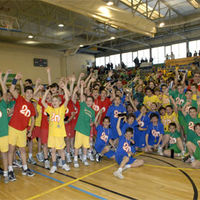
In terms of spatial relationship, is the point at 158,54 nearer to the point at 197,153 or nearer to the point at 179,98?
the point at 179,98

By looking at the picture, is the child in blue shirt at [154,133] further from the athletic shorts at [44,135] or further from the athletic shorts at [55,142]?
the athletic shorts at [44,135]

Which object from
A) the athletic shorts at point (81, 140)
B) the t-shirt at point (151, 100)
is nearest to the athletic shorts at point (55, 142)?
the athletic shorts at point (81, 140)

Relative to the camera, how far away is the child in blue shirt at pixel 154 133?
562cm

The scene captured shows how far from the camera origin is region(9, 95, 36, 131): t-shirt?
402cm

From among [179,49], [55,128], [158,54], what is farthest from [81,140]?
[158,54]

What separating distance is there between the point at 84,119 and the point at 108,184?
1605 millimetres

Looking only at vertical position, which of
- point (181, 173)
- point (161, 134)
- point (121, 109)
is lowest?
point (181, 173)

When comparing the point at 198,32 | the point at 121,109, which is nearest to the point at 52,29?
the point at 198,32

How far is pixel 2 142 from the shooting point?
3.85m

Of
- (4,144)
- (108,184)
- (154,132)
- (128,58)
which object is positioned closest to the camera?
(108,184)

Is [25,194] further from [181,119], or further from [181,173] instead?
[181,119]

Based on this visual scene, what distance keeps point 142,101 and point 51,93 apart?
337 centimetres

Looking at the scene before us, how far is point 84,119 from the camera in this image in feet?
15.7

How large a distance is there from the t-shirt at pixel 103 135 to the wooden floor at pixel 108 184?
24.7 inches
